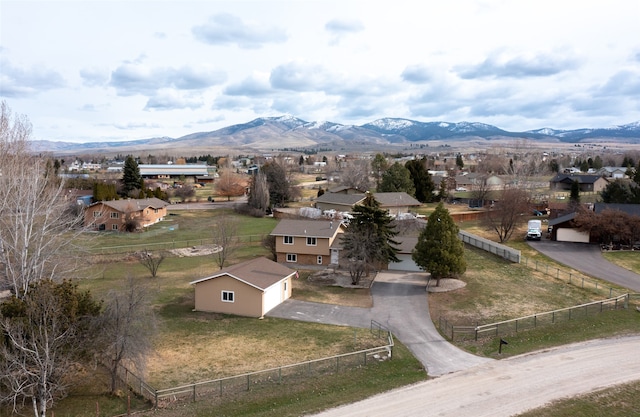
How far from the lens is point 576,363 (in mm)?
22484

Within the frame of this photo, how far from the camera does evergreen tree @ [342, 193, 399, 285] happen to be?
130ft

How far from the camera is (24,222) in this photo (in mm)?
29141

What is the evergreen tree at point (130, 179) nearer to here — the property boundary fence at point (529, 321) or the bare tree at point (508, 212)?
the bare tree at point (508, 212)

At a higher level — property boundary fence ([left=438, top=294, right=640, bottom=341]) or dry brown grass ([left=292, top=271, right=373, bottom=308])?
property boundary fence ([left=438, top=294, right=640, bottom=341])

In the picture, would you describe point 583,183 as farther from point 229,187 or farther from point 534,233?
point 229,187

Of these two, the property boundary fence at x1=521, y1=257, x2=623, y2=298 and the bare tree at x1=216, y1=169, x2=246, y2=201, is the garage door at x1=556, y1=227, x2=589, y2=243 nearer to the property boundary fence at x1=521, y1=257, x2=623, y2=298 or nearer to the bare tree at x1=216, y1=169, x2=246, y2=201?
the property boundary fence at x1=521, y1=257, x2=623, y2=298

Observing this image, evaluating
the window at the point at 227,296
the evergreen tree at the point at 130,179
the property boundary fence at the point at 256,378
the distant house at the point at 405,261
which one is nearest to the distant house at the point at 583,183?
the distant house at the point at 405,261

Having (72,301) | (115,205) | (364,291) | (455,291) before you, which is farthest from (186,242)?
(72,301)

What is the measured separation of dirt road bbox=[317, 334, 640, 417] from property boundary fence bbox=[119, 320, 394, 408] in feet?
12.7

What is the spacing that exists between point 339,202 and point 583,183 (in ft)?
197

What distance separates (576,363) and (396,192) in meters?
59.5

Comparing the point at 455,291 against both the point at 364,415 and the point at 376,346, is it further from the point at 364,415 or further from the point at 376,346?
the point at 364,415

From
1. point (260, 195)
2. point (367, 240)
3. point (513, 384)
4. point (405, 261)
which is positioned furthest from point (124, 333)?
point (260, 195)

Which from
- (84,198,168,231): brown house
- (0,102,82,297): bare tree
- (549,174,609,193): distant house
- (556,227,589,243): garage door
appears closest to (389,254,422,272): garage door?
(556,227,589,243): garage door
